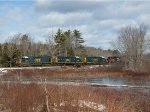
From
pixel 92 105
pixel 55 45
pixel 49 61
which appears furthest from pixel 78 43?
pixel 92 105

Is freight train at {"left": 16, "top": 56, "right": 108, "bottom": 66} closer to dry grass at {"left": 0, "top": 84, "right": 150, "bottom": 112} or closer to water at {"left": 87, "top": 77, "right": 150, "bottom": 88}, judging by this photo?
water at {"left": 87, "top": 77, "right": 150, "bottom": 88}

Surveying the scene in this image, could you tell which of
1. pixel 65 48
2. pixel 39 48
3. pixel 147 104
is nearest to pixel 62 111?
pixel 147 104

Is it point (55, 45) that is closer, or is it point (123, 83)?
point (123, 83)

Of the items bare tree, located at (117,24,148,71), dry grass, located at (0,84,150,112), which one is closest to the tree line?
bare tree, located at (117,24,148,71)

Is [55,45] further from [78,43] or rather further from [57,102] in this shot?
[57,102]

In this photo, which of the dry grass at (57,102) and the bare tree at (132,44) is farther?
the bare tree at (132,44)

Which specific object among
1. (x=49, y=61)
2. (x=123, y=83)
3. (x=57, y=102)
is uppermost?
(x=49, y=61)

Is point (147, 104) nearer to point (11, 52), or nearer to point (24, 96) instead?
point (24, 96)

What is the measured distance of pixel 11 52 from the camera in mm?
75312

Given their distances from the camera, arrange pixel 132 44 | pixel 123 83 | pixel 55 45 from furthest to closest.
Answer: pixel 55 45
pixel 132 44
pixel 123 83

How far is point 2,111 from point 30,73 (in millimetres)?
38682

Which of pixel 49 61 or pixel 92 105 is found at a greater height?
pixel 49 61

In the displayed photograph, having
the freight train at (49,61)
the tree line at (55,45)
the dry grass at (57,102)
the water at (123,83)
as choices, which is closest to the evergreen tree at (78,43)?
the tree line at (55,45)

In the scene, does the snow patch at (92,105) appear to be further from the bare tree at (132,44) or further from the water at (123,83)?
the bare tree at (132,44)
